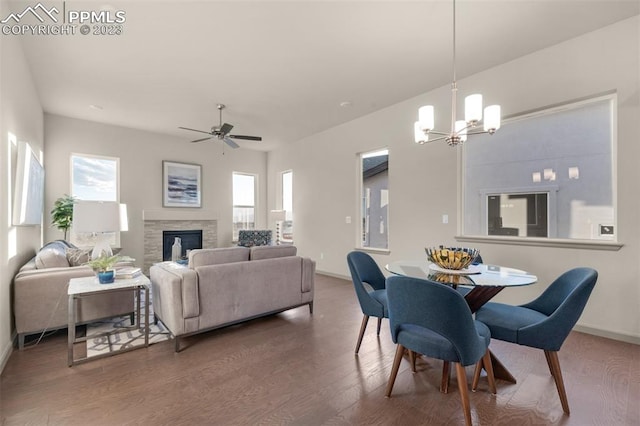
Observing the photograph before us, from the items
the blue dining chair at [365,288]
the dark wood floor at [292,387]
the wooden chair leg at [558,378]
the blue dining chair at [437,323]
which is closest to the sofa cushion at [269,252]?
the dark wood floor at [292,387]

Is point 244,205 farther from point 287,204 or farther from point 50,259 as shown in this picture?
point 50,259

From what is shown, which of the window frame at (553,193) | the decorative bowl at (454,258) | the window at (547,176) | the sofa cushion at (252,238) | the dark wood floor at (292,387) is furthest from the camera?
the sofa cushion at (252,238)

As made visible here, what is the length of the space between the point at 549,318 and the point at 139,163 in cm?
690

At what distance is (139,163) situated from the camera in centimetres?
608

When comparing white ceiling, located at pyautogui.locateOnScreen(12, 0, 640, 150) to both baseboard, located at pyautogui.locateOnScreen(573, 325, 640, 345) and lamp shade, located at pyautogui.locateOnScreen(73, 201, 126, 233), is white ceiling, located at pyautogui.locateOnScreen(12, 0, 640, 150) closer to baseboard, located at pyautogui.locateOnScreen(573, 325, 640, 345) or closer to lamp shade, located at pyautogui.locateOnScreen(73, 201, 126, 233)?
lamp shade, located at pyautogui.locateOnScreen(73, 201, 126, 233)

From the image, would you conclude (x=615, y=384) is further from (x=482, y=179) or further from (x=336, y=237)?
(x=336, y=237)

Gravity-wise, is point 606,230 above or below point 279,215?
below

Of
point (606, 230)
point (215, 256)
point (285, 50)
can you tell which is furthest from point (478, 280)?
point (285, 50)

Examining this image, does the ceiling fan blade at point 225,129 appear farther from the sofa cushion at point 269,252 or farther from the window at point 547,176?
the window at point 547,176

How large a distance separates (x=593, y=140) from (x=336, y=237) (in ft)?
13.0

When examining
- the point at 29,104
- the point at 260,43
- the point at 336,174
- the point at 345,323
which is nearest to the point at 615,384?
the point at 345,323

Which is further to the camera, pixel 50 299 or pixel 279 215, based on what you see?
pixel 279 215

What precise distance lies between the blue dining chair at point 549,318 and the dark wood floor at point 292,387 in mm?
294

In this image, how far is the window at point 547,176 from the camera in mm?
3014
